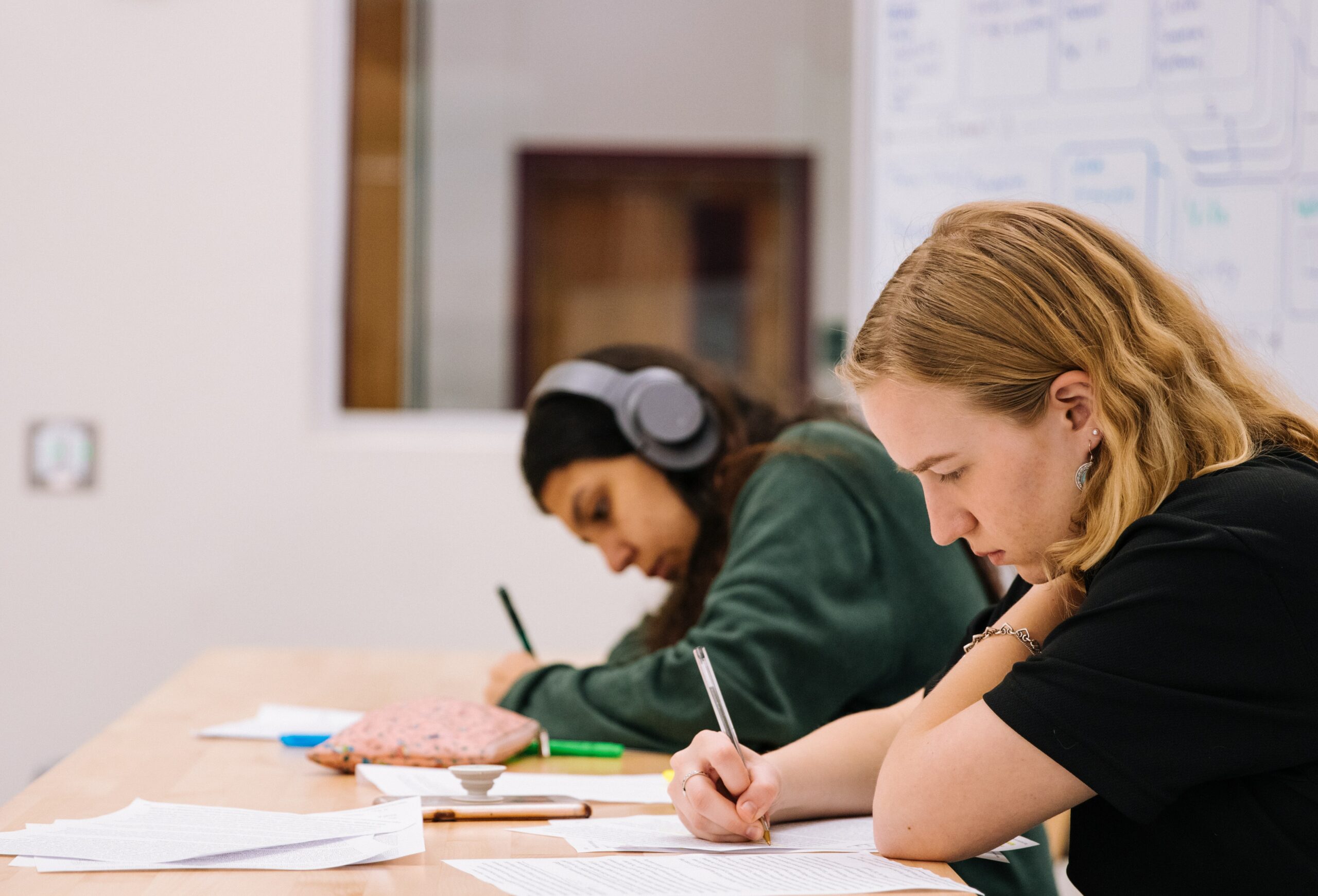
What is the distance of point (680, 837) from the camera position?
0.96 m

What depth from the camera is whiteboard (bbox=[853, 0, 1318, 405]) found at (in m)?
2.02

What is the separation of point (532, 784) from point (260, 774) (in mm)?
256

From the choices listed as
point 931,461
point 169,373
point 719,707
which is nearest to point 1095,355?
point 931,461

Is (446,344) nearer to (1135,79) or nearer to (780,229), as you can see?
(780,229)

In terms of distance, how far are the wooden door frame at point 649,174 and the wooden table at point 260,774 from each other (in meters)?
1.26

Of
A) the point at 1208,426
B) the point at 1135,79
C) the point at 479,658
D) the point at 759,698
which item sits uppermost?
the point at 1135,79

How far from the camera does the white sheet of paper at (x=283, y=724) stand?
1336 millimetres

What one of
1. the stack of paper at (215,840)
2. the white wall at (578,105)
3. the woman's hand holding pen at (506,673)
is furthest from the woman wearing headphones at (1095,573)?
the white wall at (578,105)

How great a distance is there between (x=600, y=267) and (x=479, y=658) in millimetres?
1574

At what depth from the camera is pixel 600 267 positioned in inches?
130

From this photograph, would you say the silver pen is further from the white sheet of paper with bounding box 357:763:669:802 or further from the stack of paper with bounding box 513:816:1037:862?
the white sheet of paper with bounding box 357:763:669:802

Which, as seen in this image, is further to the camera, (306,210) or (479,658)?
(306,210)

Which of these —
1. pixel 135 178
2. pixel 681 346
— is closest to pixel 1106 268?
pixel 135 178

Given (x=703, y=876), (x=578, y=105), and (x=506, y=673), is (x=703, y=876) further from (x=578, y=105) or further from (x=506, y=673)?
(x=578, y=105)
